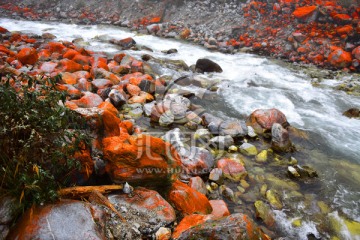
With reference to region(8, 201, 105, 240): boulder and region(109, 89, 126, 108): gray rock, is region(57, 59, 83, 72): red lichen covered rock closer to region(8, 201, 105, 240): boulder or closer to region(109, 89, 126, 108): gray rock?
region(109, 89, 126, 108): gray rock

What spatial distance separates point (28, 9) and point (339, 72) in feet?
63.3

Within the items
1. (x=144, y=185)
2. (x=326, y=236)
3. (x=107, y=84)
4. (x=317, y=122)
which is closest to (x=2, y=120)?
(x=144, y=185)

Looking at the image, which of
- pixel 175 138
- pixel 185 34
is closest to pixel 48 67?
pixel 175 138

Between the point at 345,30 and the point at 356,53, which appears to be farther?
the point at 345,30

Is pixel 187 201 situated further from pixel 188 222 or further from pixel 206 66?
pixel 206 66

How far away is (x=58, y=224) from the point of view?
2.02 meters

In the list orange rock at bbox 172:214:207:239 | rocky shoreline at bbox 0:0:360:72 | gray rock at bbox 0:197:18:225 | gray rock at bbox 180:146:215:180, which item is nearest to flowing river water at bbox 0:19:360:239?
gray rock at bbox 180:146:215:180

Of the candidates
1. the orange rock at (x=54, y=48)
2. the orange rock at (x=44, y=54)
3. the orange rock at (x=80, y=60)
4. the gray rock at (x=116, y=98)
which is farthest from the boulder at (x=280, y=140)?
the orange rock at (x=54, y=48)

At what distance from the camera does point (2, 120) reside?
2115 millimetres

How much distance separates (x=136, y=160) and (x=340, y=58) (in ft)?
32.1

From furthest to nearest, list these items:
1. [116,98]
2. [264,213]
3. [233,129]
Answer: [116,98] → [233,129] → [264,213]

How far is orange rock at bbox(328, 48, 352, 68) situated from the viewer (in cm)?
962

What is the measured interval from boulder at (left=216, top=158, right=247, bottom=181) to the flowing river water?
656mm

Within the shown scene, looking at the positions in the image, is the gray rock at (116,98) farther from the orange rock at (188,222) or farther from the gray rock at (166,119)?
the orange rock at (188,222)
